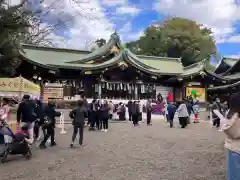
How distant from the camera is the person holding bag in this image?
3.79 metres

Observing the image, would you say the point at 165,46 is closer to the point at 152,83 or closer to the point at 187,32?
the point at 187,32

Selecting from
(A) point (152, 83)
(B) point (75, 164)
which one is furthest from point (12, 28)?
(A) point (152, 83)

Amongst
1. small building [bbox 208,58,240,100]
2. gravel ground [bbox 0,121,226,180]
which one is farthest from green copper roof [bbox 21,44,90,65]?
gravel ground [bbox 0,121,226,180]

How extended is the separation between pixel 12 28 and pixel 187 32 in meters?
41.4

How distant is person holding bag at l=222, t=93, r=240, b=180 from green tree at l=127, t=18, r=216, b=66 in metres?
45.6

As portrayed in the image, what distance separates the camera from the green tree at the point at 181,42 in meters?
48.8

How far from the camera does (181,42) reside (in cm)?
4906

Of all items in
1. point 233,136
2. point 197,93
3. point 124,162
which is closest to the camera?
point 233,136

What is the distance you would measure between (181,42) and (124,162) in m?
43.1

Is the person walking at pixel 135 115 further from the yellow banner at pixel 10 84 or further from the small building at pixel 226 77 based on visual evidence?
the small building at pixel 226 77

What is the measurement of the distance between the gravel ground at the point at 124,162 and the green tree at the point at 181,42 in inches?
1534

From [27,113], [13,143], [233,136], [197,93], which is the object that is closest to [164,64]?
[197,93]

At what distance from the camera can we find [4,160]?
316 inches

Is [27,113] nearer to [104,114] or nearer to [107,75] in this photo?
[104,114]
